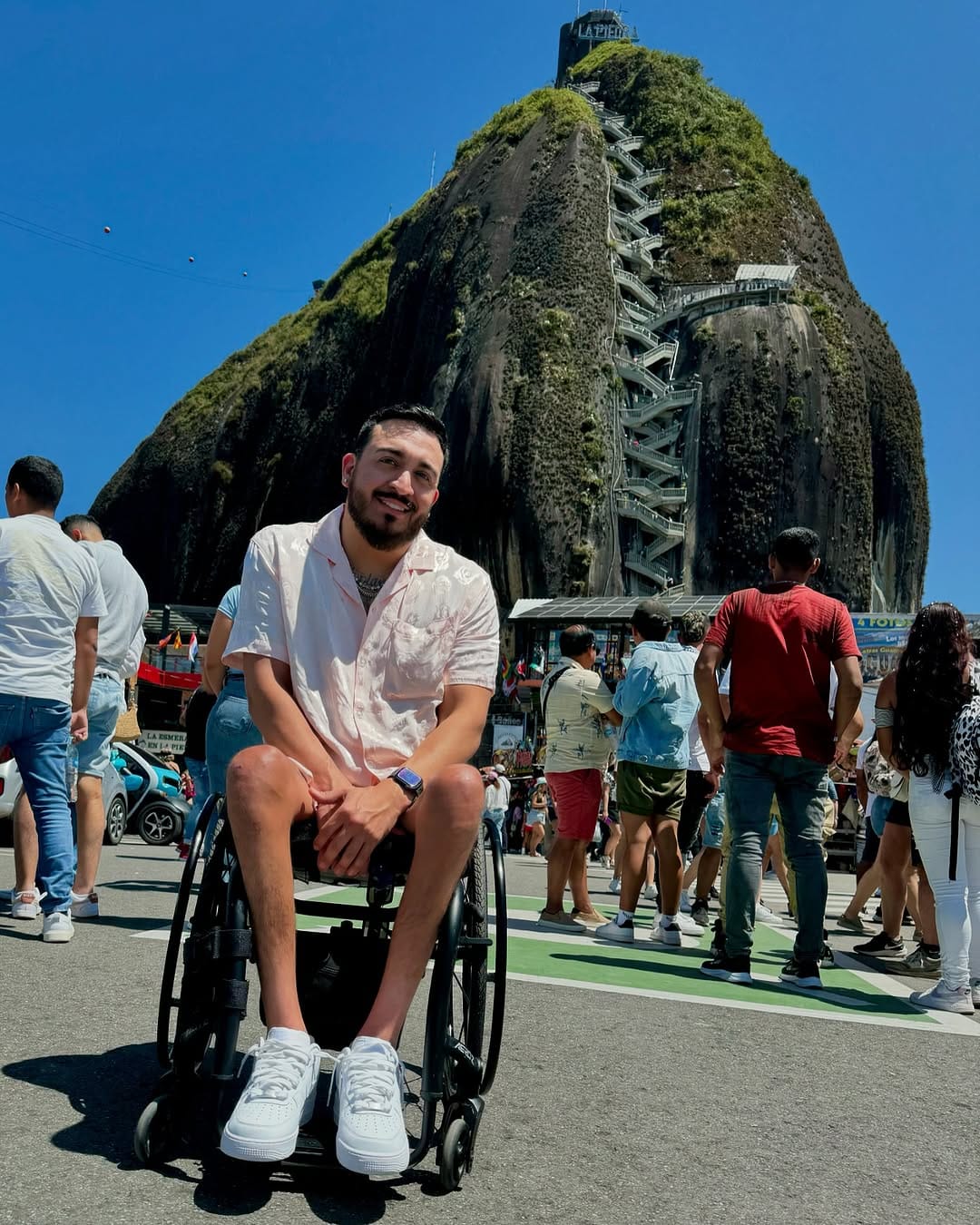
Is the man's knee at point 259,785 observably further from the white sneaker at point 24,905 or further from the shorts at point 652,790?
the shorts at point 652,790

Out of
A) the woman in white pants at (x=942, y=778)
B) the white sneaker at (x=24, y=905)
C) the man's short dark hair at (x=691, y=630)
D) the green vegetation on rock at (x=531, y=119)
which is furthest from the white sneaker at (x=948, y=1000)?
the green vegetation on rock at (x=531, y=119)

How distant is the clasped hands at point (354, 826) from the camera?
2578mm

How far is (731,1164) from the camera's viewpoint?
2.70 m

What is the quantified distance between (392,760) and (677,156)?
240ft

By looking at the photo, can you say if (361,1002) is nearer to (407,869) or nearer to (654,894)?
(407,869)

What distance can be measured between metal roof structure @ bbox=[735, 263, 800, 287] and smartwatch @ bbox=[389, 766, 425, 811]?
63.4 metres

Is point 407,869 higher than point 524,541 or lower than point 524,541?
lower

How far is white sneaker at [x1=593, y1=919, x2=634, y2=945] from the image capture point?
272 inches

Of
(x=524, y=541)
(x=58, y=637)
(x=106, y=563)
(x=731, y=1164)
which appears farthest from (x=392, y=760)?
(x=524, y=541)

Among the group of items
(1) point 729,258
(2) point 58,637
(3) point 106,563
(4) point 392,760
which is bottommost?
(4) point 392,760

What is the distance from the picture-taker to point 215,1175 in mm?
2299

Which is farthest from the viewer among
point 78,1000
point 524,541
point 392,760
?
point 524,541

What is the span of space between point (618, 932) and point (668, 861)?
557mm

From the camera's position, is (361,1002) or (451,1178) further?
(361,1002)
